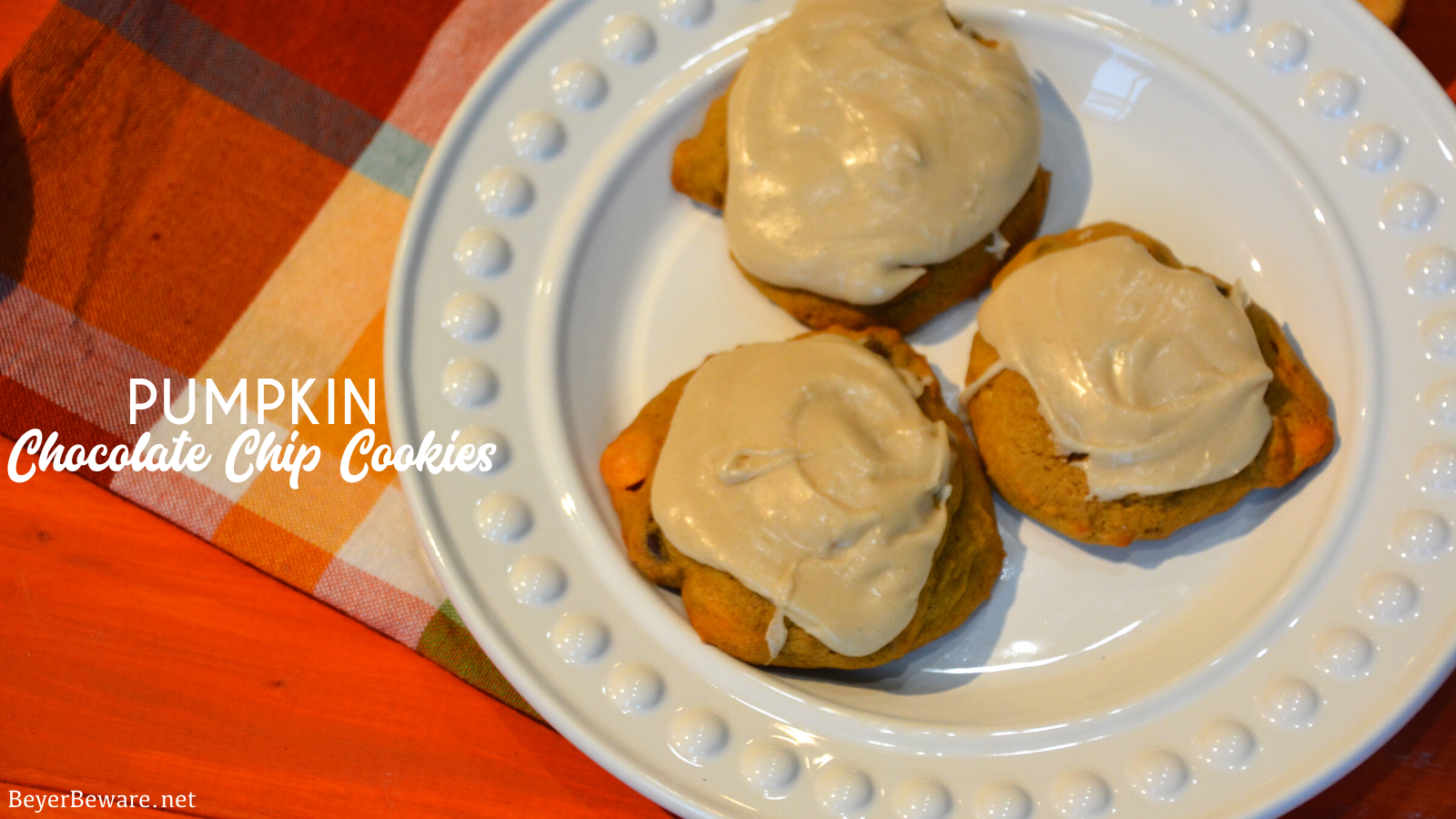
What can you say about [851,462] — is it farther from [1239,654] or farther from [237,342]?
[237,342]

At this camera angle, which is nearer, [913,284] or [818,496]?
[818,496]

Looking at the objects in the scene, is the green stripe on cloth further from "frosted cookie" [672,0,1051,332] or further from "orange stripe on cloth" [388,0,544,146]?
"orange stripe on cloth" [388,0,544,146]

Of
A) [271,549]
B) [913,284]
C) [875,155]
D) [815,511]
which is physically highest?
[875,155]

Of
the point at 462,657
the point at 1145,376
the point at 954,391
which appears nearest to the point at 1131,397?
the point at 1145,376

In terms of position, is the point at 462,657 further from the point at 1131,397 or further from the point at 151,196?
the point at 1131,397

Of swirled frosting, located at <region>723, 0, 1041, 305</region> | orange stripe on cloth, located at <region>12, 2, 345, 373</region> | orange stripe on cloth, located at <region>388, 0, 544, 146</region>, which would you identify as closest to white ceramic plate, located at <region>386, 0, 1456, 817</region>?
swirled frosting, located at <region>723, 0, 1041, 305</region>

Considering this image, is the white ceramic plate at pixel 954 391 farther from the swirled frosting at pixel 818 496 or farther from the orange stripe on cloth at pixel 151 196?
the orange stripe on cloth at pixel 151 196
